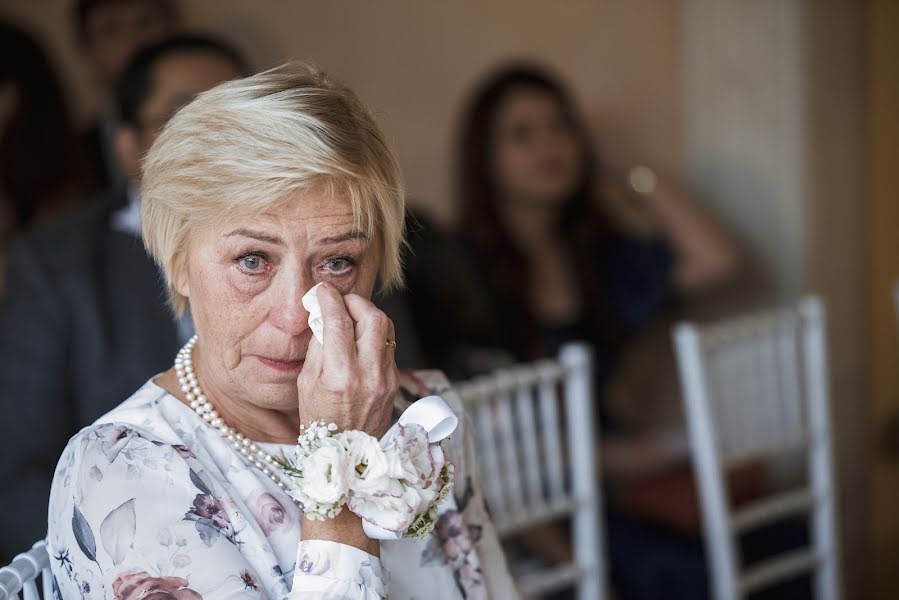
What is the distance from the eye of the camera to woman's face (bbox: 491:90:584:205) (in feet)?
8.50

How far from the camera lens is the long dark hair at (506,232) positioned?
2553 mm

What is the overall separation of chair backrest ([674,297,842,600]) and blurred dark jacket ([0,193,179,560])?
94 cm

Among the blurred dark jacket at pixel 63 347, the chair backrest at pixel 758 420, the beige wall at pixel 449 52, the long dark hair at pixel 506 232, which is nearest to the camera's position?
the blurred dark jacket at pixel 63 347

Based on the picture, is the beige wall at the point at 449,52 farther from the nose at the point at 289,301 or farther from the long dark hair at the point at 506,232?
the nose at the point at 289,301

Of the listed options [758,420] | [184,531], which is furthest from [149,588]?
[758,420]

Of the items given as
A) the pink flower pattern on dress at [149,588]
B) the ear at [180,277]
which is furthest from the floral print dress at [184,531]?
the ear at [180,277]

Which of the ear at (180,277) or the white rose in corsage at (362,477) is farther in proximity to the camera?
the ear at (180,277)

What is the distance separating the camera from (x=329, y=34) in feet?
8.82

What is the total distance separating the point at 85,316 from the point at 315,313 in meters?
0.88

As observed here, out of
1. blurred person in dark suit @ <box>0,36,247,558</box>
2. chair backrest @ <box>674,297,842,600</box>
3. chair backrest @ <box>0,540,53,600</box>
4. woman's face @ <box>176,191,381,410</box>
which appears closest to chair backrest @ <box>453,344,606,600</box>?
chair backrest @ <box>674,297,842,600</box>

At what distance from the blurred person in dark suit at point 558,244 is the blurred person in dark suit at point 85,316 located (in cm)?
91

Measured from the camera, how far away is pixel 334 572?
882 mm

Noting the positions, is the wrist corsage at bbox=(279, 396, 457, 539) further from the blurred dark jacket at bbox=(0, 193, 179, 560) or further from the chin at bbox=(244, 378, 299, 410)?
the blurred dark jacket at bbox=(0, 193, 179, 560)

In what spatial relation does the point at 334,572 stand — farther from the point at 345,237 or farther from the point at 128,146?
the point at 128,146
